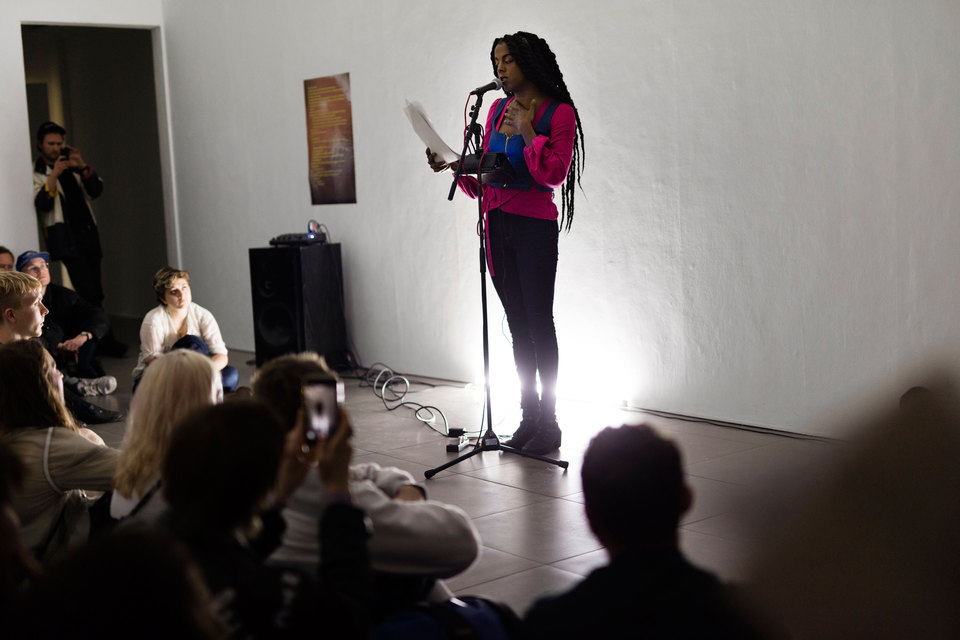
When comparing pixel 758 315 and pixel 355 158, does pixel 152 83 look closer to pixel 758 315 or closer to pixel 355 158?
pixel 355 158

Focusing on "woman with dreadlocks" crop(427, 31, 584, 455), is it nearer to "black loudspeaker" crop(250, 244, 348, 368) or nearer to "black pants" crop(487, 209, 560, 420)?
"black pants" crop(487, 209, 560, 420)

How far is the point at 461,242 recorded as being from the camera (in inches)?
237

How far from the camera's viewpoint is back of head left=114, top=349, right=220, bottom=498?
2.03 m

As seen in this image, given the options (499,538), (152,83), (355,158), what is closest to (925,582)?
(499,538)

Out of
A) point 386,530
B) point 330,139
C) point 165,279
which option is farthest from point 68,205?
point 386,530

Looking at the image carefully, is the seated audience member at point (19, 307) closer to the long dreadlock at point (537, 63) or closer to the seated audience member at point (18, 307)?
the seated audience member at point (18, 307)

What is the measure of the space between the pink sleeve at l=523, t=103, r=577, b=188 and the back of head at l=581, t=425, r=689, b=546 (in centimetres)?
255

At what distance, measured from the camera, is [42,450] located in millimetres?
2252

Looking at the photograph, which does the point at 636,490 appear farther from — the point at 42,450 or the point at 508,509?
the point at 508,509

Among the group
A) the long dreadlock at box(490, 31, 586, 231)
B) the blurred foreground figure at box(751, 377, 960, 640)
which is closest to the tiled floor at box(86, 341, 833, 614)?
the blurred foreground figure at box(751, 377, 960, 640)

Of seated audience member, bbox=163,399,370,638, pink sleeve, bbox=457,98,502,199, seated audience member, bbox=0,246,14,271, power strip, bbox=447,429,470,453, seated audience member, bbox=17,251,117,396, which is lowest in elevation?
power strip, bbox=447,429,470,453

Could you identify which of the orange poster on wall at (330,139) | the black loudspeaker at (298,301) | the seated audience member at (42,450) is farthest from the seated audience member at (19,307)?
the orange poster on wall at (330,139)

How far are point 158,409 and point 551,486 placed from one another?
2.02m

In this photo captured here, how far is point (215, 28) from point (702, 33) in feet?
14.9
